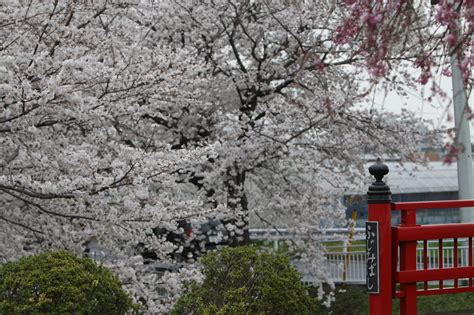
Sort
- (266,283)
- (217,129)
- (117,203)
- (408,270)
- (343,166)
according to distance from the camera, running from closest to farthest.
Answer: (408,270) → (266,283) → (117,203) → (217,129) → (343,166)

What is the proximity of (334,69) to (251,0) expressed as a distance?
1638 millimetres

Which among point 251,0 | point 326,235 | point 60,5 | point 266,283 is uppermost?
point 251,0

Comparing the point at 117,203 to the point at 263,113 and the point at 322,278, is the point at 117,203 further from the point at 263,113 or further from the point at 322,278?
the point at 322,278

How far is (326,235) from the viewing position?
13.6 m

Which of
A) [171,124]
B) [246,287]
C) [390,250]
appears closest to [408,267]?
[390,250]

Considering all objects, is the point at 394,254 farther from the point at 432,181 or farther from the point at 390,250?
the point at 432,181

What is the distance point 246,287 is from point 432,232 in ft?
5.21

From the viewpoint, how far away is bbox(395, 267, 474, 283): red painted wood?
640 centimetres

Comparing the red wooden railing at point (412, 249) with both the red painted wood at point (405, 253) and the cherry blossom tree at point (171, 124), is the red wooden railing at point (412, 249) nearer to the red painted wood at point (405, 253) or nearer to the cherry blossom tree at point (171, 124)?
the red painted wood at point (405, 253)

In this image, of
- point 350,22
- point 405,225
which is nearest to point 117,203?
point 405,225

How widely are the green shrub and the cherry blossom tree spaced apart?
1.37m

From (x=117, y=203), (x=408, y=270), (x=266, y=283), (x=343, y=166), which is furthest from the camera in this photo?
(x=343, y=166)

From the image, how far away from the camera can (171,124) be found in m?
12.8

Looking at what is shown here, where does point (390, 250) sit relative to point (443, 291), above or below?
above
